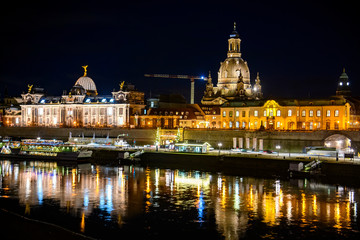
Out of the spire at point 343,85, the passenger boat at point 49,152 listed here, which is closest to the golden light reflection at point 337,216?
the passenger boat at point 49,152

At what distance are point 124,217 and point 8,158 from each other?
54062mm

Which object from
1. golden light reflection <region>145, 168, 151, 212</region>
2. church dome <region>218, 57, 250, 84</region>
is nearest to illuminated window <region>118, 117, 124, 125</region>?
church dome <region>218, 57, 250, 84</region>

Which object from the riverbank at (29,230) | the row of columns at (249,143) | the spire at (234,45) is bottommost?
the riverbank at (29,230)

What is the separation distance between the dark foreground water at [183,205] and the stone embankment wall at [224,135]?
2600 centimetres

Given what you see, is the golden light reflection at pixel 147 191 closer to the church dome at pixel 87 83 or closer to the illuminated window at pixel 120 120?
the illuminated window at pixel 120 120

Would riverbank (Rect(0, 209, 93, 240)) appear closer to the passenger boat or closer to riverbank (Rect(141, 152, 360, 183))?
riverbank (Rect(141, 152, 360, 183))

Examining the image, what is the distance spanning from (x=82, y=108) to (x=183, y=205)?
3827 inches

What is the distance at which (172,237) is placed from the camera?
32.9 metres

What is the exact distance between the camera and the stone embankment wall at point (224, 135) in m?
82.1

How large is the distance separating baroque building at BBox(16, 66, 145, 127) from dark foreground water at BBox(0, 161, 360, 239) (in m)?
65.8

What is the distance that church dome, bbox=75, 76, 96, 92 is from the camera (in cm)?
15312

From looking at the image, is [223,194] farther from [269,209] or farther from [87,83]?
[87,83]

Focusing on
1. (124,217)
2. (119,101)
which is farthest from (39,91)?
(124,217)

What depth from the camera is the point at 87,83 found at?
154m
